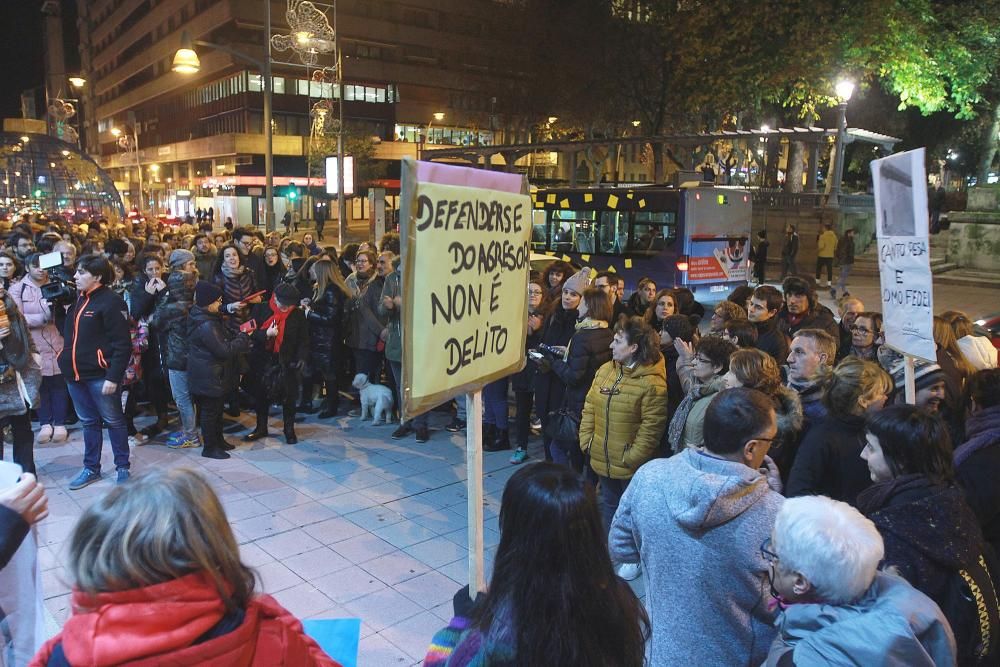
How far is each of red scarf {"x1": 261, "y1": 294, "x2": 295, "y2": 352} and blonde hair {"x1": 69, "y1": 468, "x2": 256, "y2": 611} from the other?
19.7ft

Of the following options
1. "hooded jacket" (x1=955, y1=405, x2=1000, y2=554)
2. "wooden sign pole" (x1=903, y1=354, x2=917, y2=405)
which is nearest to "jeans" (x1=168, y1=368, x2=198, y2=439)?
"wooden sign pole" (x1=903, y1=354, x2=917, y2=405)

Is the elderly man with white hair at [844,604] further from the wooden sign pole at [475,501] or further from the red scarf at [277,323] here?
the red scarf at [277,323]

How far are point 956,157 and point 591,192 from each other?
43.0m

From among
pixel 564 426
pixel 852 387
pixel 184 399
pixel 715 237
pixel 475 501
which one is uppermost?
pixel 715 237

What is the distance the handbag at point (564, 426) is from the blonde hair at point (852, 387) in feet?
7.60

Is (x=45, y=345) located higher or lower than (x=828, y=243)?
lower

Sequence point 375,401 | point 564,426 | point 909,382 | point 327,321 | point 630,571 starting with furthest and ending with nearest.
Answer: point 327,321 → point 375,401 → point 564,426 → point 630,571 → point 909,382

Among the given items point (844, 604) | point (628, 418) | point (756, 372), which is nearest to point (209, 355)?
point (628, 418)

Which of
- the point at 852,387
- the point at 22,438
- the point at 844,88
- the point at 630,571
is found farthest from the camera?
the point at 844,88

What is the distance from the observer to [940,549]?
252cm

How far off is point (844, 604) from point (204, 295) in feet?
20.5

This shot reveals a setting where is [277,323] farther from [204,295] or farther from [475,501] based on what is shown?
[475,501]

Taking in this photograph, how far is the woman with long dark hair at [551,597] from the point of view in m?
1.85

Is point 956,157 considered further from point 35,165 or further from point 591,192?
point 35,165
